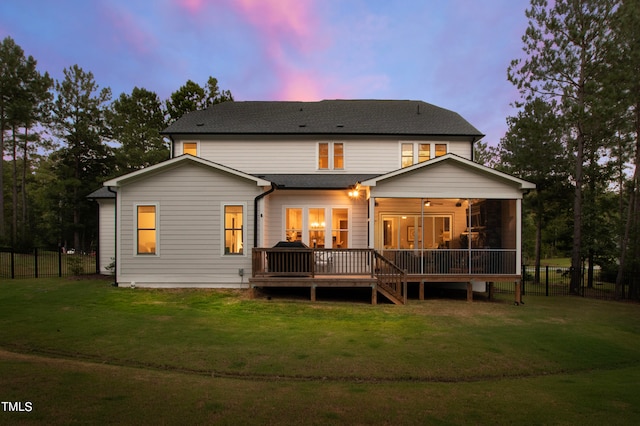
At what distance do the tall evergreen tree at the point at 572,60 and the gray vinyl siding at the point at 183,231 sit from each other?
15.0m

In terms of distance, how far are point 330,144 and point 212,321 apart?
10.6 m

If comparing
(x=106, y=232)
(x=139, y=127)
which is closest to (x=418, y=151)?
(x=106, y=232)

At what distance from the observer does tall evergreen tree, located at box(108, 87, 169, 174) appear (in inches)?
1363

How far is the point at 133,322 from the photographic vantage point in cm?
871

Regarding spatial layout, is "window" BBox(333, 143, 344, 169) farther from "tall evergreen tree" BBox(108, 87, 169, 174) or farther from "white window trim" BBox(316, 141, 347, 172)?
"tall evergreen tree" BBox(108, 87, 169, 174)

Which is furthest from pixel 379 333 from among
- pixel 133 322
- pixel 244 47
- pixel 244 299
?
pixel 244 47

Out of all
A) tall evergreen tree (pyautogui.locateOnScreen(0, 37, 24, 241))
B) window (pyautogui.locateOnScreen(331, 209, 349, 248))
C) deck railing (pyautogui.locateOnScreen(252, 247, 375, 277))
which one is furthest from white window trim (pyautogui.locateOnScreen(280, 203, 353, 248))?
tall evergreen tree (pyautogui.locateOnScreen(0, 37, 24, 241))

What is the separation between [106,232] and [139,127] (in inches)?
906

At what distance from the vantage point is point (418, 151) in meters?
17.0

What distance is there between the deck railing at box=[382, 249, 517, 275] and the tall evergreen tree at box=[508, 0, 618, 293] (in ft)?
20.5

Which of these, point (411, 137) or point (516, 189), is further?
point (411, 137)

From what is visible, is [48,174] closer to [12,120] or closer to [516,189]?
[12,120]

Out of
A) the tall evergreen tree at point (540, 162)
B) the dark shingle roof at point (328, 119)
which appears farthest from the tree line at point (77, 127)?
the tall evergreen tree at point (540, 162)

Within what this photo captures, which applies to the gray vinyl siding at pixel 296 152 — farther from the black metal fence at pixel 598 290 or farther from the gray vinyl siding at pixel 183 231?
the black metal fence at pixel 598 290
